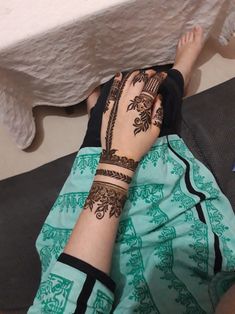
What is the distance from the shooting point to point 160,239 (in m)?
0.75

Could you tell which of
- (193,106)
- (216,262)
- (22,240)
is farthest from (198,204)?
(22,240)

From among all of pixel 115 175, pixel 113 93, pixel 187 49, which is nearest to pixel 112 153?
pixel 115 175

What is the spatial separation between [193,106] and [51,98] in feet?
1.36

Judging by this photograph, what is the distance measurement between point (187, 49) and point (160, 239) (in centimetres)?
60

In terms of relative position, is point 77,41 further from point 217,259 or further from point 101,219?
point 217,259

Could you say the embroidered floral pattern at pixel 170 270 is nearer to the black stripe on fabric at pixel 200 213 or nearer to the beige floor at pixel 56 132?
the black stripe on fabric at pixel 200 213

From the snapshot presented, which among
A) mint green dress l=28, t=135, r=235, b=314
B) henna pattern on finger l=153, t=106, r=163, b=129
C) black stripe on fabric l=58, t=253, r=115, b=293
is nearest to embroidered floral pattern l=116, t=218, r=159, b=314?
mint green dress l=28, t=135, r=235, b=314

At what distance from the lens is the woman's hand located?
2.44 ft

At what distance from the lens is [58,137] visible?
1278mm

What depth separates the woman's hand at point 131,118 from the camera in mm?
743

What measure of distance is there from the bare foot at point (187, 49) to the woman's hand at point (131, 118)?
274 millimetres

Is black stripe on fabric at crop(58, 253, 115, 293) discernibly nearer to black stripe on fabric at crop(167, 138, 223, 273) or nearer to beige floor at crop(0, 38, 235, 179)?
black stripe on fabric at crop(167, 138, 223, 273)

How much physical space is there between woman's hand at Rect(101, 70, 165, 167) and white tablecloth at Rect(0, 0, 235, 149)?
0.16m

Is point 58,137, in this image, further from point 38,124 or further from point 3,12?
point 3,12
